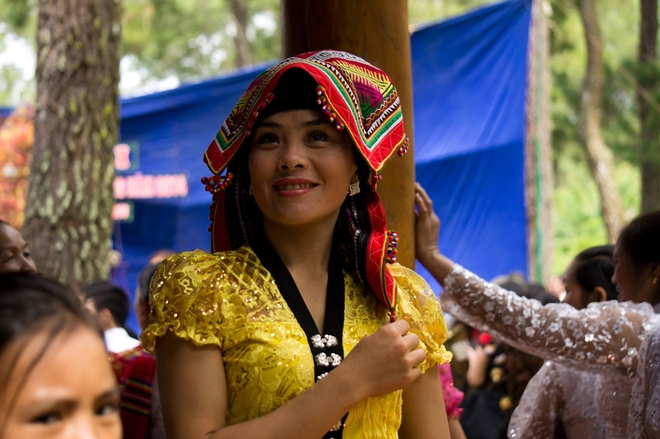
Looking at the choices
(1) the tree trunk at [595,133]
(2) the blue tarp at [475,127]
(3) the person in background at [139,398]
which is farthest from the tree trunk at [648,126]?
(3) the person in background at [139,398]

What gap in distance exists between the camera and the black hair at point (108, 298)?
4.64 meters

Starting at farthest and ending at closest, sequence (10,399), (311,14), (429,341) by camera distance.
Answer: (311,14) < (429,341) < (10,399)

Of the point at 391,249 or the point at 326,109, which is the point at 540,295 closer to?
the point at 391,249

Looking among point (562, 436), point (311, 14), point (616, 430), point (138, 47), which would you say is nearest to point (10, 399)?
point (311, 14)

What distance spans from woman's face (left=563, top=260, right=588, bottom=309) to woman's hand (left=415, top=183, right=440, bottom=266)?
0.97 m

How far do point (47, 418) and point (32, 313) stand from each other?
6.3 inches

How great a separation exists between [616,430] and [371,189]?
1.39 metres

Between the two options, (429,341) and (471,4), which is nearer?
(429,341)

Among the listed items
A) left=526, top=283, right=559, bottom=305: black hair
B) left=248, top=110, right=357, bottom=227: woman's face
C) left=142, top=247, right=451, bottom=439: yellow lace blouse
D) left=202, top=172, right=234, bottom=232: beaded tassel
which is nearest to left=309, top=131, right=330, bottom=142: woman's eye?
left=248, top=110, right=357, bottom=227: woman's face

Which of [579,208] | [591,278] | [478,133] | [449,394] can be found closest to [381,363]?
[449,394]

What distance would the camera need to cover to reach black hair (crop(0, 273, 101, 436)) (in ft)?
3.91

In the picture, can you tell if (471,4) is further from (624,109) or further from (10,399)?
(10,399)

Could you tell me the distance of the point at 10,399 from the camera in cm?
116

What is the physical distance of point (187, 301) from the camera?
184cm
